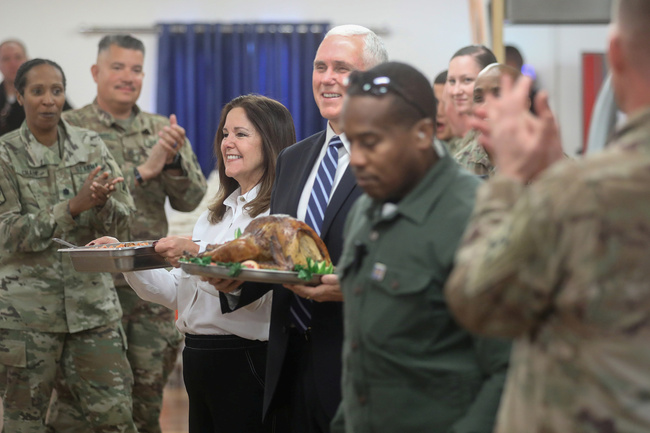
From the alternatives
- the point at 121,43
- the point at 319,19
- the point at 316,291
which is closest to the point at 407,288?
the point at 316,291

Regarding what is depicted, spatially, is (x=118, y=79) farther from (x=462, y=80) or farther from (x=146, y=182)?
(x=462, y=80)

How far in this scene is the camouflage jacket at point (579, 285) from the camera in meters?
1.08

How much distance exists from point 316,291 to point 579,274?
3.38 feet

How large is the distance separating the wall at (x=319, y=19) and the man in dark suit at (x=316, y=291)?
17.5ft

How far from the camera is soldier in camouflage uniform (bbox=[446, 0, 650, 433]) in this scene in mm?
1087

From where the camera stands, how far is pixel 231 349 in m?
2.65

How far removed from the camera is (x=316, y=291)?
207 cm

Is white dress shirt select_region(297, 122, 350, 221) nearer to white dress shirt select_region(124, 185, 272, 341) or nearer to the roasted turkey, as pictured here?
the roasted turkey

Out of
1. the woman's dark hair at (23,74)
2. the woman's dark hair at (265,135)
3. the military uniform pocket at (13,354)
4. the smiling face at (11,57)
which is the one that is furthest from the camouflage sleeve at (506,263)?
the smiling face at (11,57)

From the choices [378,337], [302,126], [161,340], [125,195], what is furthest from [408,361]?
[302,126]

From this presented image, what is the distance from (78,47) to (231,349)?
5.68m

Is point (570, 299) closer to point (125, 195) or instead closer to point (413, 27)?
point (125, 195)

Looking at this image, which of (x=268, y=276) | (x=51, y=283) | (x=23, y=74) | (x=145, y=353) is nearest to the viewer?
(x=268, y=276)

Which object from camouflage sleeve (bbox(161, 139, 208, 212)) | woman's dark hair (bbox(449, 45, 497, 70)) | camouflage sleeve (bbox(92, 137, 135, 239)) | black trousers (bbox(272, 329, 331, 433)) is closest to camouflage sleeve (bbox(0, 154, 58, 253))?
camouflage sleeve (bbox(92, 137, 135, 239))
